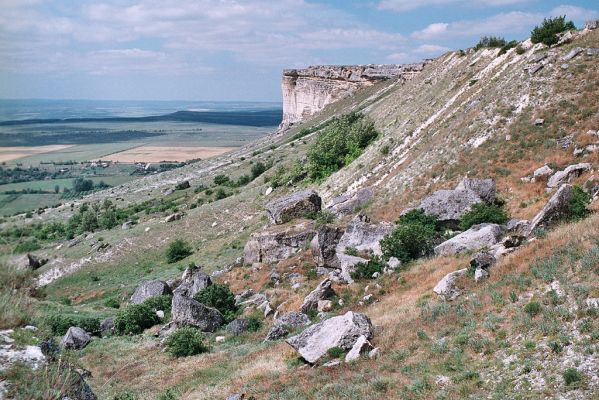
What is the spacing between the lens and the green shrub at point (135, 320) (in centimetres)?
2559

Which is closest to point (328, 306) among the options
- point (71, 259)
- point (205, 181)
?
point (71, 259)

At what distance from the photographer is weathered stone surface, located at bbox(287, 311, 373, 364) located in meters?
15.1

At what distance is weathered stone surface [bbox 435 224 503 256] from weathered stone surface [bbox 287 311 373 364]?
22.2ft

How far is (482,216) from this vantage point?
2266 cm

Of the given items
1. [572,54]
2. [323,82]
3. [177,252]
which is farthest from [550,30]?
[323,82]

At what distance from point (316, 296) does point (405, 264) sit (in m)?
4.30

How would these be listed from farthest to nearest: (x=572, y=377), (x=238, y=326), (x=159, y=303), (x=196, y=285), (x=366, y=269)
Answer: (x=159, y=303)
(x=196, y=285)
(x=366, y=269)
(x=238, y=326)
(x=572, y=377)

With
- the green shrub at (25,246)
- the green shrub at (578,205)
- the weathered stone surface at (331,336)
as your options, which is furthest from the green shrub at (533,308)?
the green shrub at (25,246)

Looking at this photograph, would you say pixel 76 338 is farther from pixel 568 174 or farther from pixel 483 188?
pixel 568 174

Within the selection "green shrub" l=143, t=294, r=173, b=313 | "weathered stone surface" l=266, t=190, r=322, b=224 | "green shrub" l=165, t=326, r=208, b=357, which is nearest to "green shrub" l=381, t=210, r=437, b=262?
"green shrub" l=165, t=326, r=208, b=357

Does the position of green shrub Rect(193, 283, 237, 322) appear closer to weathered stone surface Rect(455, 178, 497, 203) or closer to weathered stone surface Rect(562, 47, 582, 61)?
weathered stone surface Rect(455, 178, 497, 203)

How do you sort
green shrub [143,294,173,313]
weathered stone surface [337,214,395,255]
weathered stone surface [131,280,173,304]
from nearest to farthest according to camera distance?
1. weathered stone surface [337,214,395,255]
2. green shrub [143,294,173,313]
3. weathered stone surface [131,280,173,304]

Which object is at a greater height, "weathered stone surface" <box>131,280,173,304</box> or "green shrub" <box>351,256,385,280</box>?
"green shrub" <box>351,256,385,280</box>

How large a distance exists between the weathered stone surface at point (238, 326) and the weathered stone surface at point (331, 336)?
6.43 metres
